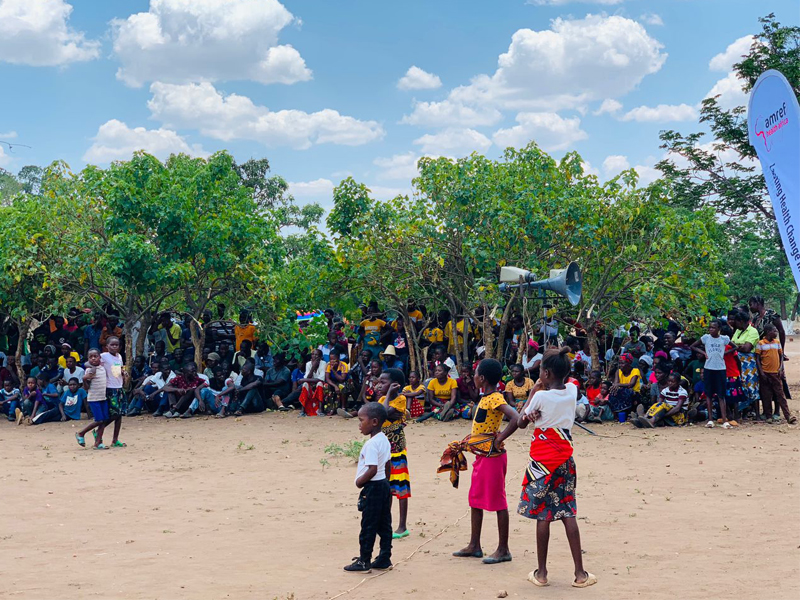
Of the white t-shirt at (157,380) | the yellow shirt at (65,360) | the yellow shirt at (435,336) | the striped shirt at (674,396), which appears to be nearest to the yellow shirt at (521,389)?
the striped shirt at (674,396)

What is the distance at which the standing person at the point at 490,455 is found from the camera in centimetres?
609

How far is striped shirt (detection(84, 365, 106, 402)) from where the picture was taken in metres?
11.5

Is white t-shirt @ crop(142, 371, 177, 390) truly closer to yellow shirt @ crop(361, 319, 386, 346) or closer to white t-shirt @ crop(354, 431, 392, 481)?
yellow shirt @ crop(361, 319, 386, 346)

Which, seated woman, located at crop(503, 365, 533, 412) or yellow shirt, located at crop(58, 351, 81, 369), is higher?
yellow shirt, located at crop(58, 351, 81, 369)

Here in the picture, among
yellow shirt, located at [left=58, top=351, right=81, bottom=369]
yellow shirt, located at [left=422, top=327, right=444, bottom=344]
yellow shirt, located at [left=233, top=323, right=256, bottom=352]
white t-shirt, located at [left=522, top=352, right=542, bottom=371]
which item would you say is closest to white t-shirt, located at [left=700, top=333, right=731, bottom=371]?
white t-shirt, located at [left=522, top=352, right=542, bottom=371]

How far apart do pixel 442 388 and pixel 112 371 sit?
5228 millimetres

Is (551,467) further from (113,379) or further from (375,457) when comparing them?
(113,379)

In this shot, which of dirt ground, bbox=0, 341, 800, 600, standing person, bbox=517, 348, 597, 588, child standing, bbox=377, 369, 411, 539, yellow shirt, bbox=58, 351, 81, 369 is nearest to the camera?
standing person, bbox=517, 348, 597, 588

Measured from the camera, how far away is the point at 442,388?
14.1m

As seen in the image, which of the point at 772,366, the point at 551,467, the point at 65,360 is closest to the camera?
the point at 551,467

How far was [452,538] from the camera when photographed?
6988 millimetres

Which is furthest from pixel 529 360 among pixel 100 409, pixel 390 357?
pixel 100 409

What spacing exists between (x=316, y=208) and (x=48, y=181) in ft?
64.5

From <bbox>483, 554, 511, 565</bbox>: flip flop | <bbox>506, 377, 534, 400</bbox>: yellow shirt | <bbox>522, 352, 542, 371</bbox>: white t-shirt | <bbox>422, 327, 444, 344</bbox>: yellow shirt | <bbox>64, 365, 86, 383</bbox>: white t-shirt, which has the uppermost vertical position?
<bbox>422, 327, 444, 344</bbox>: yellow shirt
